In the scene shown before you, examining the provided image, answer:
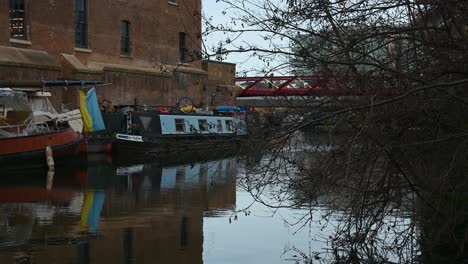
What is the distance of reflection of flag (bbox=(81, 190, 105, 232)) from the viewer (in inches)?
491

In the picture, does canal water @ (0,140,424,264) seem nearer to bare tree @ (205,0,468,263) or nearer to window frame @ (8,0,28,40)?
bare tree @ (205,0,468,263)

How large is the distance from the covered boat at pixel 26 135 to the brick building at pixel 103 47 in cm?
431

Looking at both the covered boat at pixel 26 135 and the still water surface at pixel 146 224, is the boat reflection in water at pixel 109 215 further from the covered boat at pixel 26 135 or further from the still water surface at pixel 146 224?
the covered boat at pixel 26 135

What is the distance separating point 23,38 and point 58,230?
2235cm

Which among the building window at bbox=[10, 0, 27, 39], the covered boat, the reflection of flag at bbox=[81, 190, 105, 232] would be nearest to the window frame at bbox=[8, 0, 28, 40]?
the building window at bbox=[10, 0, 27, 39]

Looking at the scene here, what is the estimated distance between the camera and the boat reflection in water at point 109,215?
9930mm

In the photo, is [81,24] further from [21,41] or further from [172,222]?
[172,222]

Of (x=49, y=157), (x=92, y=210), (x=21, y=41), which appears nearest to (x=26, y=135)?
(x=49, y=157)

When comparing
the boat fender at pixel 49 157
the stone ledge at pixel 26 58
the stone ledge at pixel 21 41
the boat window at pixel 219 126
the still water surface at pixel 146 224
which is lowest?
the still water surface at pixel 146 224

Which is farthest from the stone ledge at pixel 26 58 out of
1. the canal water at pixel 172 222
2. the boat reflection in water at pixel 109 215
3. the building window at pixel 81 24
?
the canal water at pixel 172 222

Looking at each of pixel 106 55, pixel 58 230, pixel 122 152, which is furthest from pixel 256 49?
pixel 106 55

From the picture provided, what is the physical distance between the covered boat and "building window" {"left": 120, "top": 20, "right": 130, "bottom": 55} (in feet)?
41.2

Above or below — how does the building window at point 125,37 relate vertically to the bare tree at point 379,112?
above

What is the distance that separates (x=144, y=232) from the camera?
11711 millimetres
